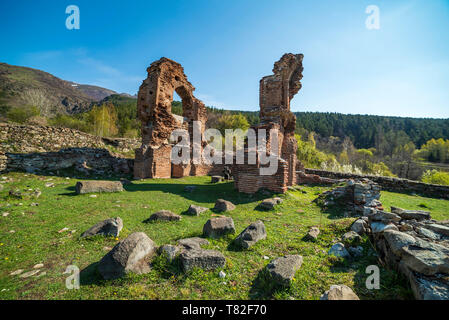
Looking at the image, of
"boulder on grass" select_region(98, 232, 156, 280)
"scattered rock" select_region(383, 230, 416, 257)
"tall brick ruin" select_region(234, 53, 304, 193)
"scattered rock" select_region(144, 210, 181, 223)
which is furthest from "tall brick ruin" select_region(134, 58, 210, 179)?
"scattered rock" select_region(383, 230, 416, 257)

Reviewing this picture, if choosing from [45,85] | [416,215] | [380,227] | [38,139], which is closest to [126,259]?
[380,227]

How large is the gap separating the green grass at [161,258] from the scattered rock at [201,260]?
0.10m

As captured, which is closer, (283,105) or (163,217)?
(163,217)

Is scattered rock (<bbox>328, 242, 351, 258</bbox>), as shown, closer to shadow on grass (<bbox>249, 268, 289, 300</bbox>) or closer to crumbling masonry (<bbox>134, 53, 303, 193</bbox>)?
shadow on grass (<bbox>249, 268, 289, 300</bbox>)

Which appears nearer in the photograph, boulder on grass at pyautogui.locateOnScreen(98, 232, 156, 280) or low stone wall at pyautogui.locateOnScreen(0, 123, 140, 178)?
boulder on grass at pyautogui.locateOnScreen(98, 232, 156, 280)

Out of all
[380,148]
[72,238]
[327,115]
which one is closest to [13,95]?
[72,238]

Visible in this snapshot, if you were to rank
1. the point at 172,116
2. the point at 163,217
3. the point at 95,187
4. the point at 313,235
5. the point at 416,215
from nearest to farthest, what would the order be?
the point at 313,235
the point at 416,215
the point at 163,217
the point at 95,187
the point at 172,116

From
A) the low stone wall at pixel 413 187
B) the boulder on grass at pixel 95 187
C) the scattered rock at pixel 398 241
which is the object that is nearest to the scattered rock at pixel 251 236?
the scattered rock at pixel 398 241

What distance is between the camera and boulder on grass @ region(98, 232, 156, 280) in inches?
96.0

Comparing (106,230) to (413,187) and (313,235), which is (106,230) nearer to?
(313,235)

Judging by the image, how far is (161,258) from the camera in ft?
9.09

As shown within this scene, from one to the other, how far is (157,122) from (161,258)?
10.5 meters

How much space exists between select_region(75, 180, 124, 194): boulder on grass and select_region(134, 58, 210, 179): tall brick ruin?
12.2ft
